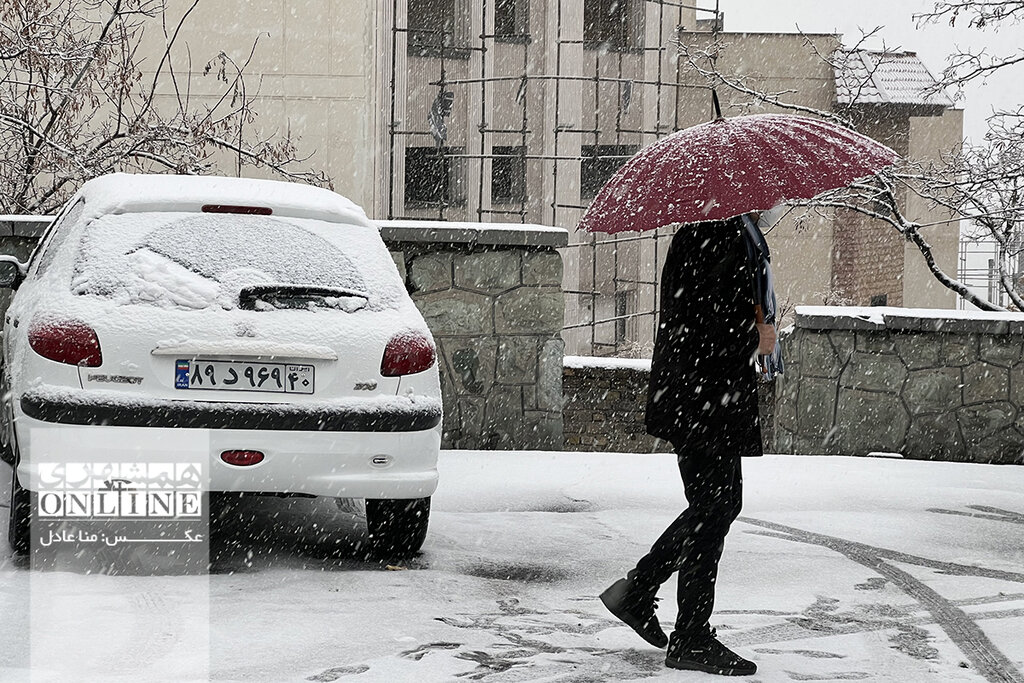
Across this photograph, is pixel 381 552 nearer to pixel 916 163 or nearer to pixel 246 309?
pixel 246 309

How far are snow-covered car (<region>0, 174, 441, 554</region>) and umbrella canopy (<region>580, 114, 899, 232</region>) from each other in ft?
3.85

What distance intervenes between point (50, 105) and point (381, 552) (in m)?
7.78

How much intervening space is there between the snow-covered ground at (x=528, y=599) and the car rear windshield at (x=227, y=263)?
3.58 feet

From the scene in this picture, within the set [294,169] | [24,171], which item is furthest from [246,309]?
[294,169]

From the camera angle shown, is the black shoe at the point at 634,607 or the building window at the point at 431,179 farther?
the building window at the point at 431,179

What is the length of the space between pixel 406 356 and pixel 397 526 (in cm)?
79

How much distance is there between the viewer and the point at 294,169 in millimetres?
19953

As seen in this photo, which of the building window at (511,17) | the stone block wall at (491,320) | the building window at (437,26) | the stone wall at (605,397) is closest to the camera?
the stone block wall at (491,320)

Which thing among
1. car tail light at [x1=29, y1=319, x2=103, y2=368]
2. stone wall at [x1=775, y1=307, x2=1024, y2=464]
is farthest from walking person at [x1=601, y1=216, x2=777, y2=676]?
stone wall at [x1=775, y1=307, x2=1024, y2=464]

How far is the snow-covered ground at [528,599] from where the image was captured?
4.01m

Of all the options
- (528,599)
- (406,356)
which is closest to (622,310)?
(406,356)

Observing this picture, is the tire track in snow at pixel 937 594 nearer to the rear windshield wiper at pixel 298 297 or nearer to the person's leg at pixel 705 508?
the person's leg at pixel 705 508

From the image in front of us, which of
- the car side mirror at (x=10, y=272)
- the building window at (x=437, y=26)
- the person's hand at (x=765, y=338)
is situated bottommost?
the person's hand at (x=765, y=338)

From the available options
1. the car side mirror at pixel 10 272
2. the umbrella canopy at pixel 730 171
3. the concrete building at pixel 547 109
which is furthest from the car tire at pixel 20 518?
the concrete building at pixel 547 109
